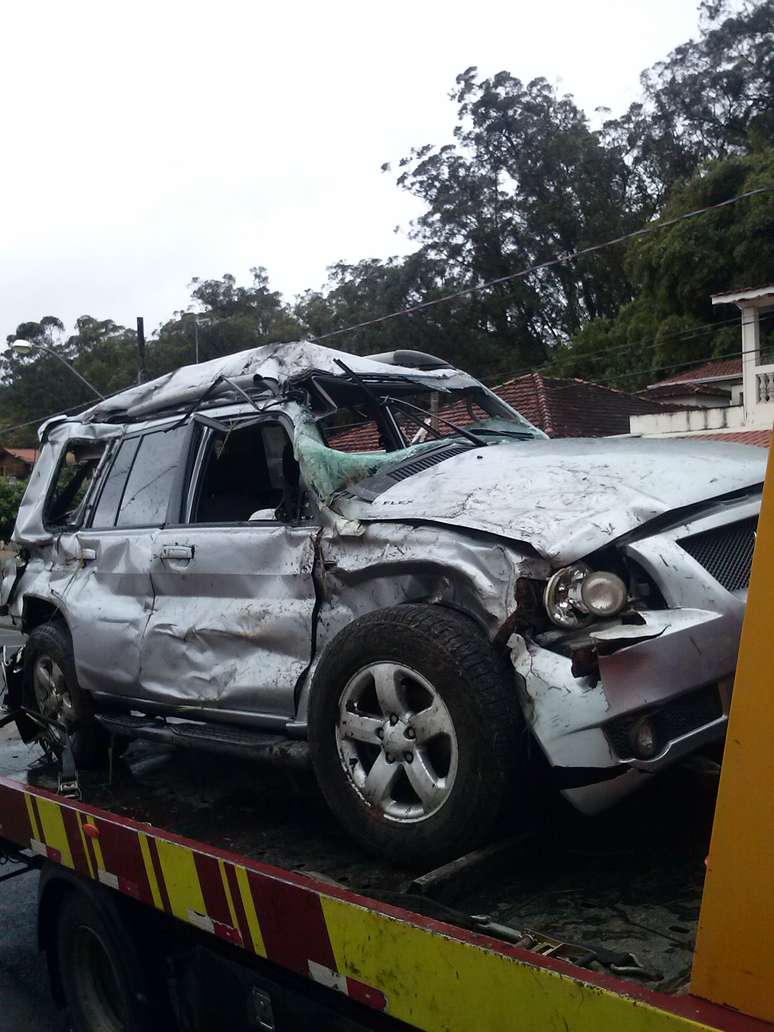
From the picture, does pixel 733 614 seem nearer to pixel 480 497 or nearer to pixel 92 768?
pixel 480 497

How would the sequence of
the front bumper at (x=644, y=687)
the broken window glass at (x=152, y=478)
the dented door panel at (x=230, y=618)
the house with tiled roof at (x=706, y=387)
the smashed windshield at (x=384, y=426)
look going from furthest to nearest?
the house with tiled roof at (x=706, y=387) < the broken window glass at (x=152, y=478) < the smashed windshield at (x=384, y=426) < the dented door panel at (x=230, y=618) < the front bumper at (x=644, y=687)

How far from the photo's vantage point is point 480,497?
320cm

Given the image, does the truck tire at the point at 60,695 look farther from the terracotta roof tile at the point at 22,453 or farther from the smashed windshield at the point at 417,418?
the terracotta roof tile at the point at 22,453

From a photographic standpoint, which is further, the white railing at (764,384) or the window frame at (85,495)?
the white railing at (764,384)

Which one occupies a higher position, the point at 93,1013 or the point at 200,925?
the point at 200,925

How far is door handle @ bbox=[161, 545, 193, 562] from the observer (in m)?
4.14

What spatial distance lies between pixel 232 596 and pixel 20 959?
8.36 feet

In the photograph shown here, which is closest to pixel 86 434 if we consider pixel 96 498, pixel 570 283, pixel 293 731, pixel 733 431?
pixel 96 498

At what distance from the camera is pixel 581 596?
114 inches

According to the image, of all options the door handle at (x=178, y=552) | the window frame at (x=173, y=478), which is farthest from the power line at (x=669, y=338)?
the door handle at (x=178, y=552)

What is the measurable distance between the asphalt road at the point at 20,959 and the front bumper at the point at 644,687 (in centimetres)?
288

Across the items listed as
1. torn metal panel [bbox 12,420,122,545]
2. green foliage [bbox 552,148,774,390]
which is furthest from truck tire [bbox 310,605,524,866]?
green foliage [bbox 552,148,774,390]

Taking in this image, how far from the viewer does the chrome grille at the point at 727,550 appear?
297 centimetres

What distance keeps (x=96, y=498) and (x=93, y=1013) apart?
2.23 meters
